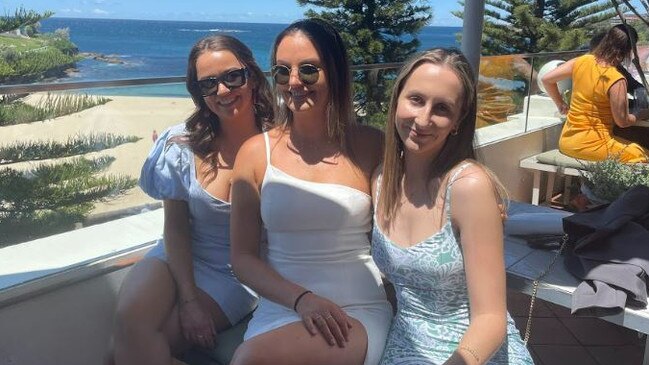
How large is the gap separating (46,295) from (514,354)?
4.93 feet

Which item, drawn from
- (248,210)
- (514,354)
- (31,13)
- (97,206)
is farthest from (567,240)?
(31,13)

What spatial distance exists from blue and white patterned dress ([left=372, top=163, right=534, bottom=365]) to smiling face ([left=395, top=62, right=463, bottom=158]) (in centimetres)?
12

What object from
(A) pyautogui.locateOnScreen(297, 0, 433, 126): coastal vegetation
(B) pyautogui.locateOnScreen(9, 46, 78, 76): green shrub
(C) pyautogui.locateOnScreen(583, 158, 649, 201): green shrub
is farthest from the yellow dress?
(A) pyautogui.locateOnScreen(297, 0, 433, 126): coastal vegetation

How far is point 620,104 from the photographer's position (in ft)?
12.9

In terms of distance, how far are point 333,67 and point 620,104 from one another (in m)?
2.84

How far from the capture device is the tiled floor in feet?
8.53

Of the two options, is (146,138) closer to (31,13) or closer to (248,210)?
(248,210)

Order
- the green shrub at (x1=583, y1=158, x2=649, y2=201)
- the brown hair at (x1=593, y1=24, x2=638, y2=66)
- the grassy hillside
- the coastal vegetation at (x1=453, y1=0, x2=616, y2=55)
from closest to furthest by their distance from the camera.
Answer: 1. the green shrub at (x1=583, y1=158, x2=649, y2=201)
2. the brown hair at (x1=593, y1=24, x2=638, y2=66)
3. the grassy hillside
4. the coastal vegetation at (x1=453, y1=0, x2=616, y2=55)

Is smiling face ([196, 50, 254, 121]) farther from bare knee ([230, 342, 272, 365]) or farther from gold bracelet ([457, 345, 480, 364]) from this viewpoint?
gold bracelet ([457, 345, 480, 364])

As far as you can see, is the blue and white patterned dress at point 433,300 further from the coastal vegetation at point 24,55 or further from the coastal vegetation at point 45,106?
the coastal vegetation at point 24,55

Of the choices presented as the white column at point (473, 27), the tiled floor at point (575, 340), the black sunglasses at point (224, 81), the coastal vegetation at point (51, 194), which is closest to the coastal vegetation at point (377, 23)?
the white column at point (473, 27)

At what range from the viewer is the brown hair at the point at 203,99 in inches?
78.5

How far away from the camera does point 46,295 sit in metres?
2.07

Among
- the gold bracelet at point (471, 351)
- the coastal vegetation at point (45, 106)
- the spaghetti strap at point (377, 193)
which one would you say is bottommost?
the gold bracelet at point (471, 351)
